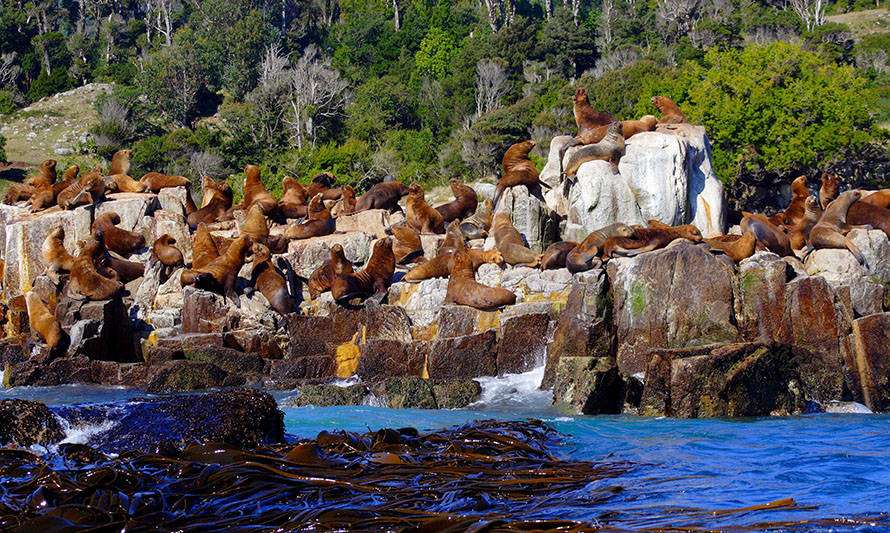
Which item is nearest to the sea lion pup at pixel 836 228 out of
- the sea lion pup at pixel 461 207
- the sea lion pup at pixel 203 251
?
the sea lion pup at pixel 461 207

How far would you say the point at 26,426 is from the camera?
7.01 metres

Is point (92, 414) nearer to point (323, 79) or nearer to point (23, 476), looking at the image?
point (23, 476)

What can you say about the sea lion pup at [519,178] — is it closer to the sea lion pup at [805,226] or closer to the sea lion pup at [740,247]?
the sea lion pup at [740,247]

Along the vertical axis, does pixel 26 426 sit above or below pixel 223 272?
below

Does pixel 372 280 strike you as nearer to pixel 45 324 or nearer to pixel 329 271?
pixel 329 271

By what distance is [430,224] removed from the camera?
59.9 feet

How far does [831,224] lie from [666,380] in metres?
5.77

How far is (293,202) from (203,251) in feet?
12.2

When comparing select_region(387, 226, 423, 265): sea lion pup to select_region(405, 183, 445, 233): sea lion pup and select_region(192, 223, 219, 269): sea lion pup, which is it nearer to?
select_region(405, 183, 445, 233): sea lion pup

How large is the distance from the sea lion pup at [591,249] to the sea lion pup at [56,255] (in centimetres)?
922

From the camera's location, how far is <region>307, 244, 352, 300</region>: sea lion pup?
15547 mm

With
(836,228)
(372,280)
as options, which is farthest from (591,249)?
(836,228)

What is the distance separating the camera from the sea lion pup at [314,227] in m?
18.1

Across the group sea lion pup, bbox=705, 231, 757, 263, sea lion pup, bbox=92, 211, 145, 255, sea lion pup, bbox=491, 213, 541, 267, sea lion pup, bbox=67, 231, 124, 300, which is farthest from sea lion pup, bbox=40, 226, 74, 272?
sea lion pup, bbox=705, 231, 757, 263
